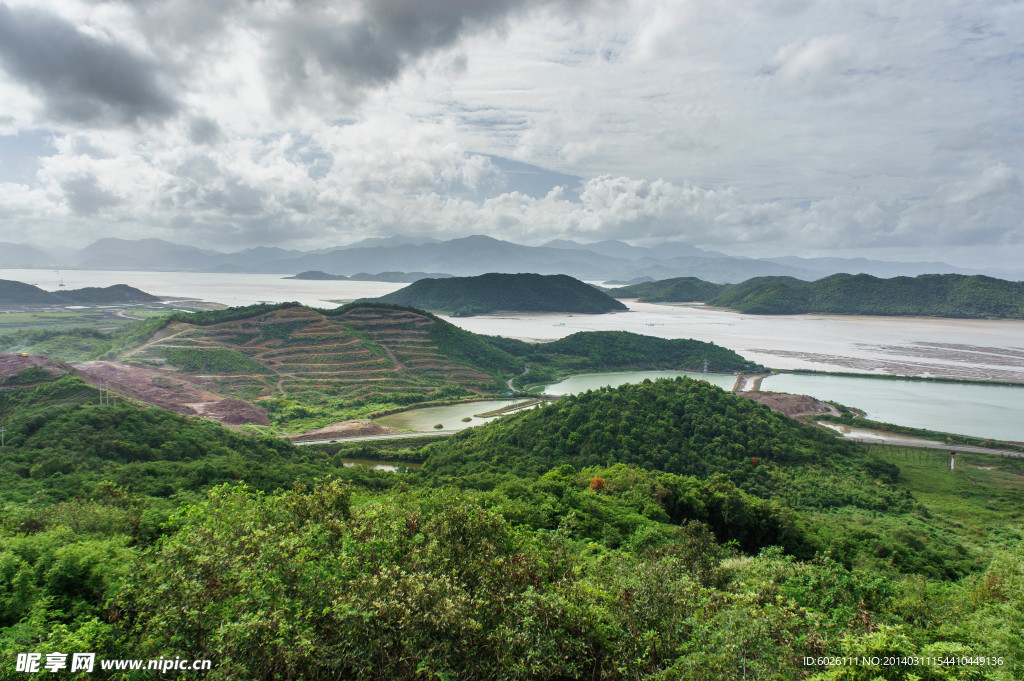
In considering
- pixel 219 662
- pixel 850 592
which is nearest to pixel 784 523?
pixel 850 592

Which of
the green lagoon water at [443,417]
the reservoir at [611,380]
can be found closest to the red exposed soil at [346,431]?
the green lagoon water at [443,417]

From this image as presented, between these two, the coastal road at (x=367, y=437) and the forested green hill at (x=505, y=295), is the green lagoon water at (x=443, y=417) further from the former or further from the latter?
the forested green hill at (x=505, y=295)

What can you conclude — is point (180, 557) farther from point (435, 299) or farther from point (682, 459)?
point (435, 299)

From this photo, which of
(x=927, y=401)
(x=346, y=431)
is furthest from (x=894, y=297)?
(x=346, y=431)

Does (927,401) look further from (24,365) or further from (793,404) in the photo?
(24,365)

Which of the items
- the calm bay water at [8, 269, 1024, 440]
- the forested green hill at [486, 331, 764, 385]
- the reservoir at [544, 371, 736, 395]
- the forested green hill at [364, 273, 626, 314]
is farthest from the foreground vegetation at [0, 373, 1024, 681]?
the forested green hill at [364, 273, 626, 314]
